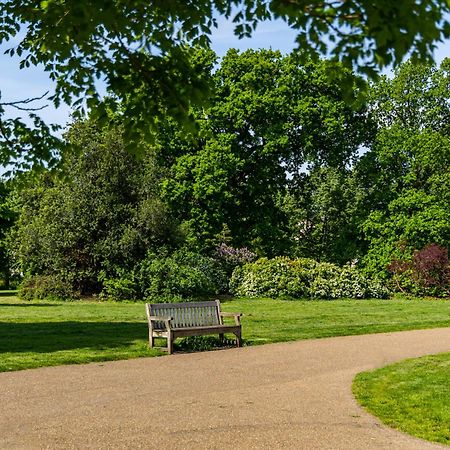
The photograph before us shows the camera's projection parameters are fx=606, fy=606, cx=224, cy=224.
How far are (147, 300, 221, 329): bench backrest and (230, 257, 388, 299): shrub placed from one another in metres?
15.3

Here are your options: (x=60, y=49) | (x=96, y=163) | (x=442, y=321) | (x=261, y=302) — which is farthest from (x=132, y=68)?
(x=96, y=163)

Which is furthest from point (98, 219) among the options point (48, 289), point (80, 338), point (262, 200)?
point (80, 338)

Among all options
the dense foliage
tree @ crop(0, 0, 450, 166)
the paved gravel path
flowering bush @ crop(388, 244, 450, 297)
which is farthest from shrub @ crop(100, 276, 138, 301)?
tree @ crop(0, 0, 450, 166)

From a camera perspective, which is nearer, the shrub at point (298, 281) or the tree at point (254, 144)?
the shrub at point (298, 281)

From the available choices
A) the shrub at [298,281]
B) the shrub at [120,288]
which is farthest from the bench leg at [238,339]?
the shrub at [298,281]

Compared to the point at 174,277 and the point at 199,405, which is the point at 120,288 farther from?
the point at 199,405

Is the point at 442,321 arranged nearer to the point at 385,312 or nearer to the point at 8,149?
the point at 385,312

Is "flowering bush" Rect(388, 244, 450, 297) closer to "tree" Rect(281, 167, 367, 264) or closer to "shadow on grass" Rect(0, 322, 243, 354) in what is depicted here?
"tree" Rect(281, 167, 367, 264)

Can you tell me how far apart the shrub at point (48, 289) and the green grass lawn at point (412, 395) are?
801 inches

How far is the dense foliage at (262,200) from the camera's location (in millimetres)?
27969

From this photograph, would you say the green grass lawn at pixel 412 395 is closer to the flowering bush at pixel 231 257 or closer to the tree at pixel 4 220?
the flowering bush at pixel 231 257

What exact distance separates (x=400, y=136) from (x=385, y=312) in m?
16.9

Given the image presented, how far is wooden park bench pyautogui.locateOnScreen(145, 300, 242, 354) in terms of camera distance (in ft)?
39.5

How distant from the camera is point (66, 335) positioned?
14.3 meters
